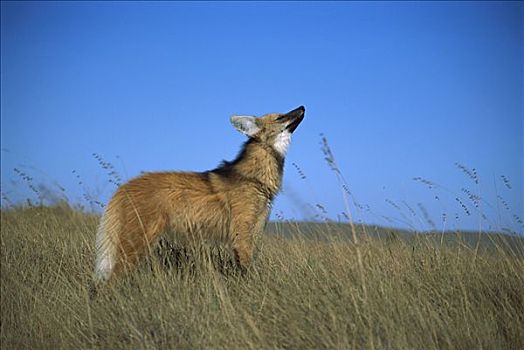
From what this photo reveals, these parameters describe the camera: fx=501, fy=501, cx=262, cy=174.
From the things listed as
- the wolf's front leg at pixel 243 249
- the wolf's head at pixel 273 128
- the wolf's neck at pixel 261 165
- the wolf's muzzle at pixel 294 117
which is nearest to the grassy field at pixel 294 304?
the wolf's front leg at pixel 243 249

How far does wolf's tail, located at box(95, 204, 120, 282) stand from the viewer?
4.62 metres

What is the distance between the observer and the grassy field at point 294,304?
3266mm

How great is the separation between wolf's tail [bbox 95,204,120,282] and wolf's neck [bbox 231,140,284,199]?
140cm

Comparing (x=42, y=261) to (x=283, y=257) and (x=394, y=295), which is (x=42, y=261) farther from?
(x=394, y=295)

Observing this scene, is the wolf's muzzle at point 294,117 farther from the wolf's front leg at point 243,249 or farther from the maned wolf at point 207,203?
the wolf's front leg at point 243,249

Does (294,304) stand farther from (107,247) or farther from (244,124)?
(244,124)

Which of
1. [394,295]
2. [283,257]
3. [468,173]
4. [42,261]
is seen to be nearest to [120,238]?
[42,261]

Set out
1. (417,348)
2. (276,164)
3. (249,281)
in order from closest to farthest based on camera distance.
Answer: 1. (417,348)
2. (249,281)
3. (276,164)

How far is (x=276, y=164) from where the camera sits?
5.56m

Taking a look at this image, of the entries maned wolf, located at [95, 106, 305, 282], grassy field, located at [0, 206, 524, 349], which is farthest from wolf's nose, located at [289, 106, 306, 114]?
grassy field, located at [0, 206, 524, 349]

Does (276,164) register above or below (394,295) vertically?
above

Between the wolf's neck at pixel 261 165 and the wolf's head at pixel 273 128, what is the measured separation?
73 mm

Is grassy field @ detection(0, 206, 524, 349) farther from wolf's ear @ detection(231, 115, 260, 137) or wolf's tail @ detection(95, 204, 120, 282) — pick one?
wolf's ear @ detection(231, 115, 260, 137)

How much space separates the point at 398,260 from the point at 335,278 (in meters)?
1.31
